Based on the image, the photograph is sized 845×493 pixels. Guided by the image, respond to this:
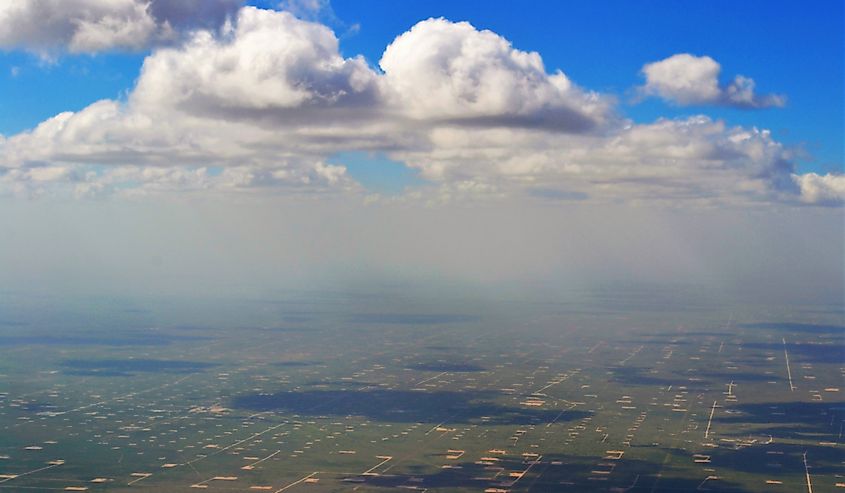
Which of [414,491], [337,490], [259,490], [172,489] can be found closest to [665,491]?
[414,491]

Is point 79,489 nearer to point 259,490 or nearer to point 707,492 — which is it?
point 259,490

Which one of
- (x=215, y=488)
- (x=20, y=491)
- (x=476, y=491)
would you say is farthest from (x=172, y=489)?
(x=476, y=491)

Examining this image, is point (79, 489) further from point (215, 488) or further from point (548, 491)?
point (548, 491)

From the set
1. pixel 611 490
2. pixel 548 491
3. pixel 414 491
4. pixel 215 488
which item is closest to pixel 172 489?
pixel 215 488

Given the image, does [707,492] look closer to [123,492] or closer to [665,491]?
[665,491]

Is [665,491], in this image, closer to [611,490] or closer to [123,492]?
[611,490]

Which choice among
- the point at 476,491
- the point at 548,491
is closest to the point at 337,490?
the point at 476,491
